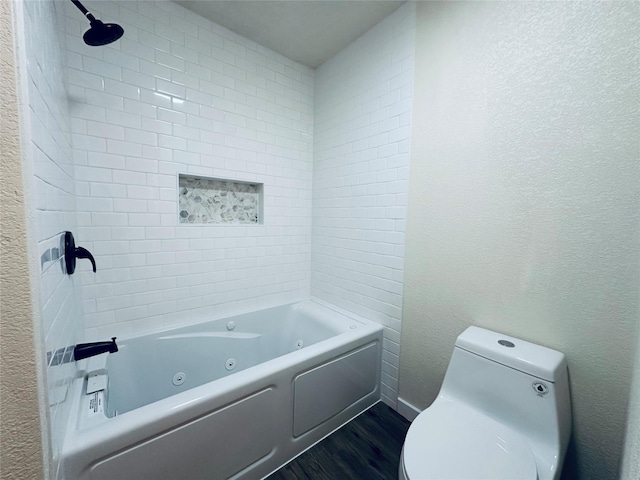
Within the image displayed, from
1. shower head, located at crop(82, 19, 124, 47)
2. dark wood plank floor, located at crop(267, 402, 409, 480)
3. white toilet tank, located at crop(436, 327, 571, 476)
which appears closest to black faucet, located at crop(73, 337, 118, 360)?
dark wood plank floor, located at crop(267, 402, 409, 480)

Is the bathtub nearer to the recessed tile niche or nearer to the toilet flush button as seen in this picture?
the recessed tile niche

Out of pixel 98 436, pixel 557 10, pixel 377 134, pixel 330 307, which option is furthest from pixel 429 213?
pixel 98 436

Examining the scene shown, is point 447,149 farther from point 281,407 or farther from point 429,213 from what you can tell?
point 281,407

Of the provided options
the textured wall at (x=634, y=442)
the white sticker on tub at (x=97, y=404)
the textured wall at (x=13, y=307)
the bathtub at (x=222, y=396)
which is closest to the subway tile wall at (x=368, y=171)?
the bathtub at (x=222, y=396)

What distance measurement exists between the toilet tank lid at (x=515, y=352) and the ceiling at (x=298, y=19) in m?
2.04

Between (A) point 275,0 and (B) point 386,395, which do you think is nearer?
(A) point 275,0

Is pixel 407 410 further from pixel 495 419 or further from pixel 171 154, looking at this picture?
pixel 171 154

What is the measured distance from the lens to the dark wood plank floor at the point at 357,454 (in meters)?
1.36

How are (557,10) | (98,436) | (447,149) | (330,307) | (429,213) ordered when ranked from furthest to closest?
(330,307), (429,213), (447,149), (557,10), (98,436)

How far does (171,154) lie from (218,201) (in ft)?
1.53

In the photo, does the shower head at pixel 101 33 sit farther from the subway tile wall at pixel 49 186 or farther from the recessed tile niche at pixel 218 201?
the recessed tile niche at pixel 218 201

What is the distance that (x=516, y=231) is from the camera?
125cm

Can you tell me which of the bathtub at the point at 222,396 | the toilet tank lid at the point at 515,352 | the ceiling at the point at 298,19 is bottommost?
the bathtub at the point at 222,396

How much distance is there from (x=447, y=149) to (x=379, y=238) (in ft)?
2.33
